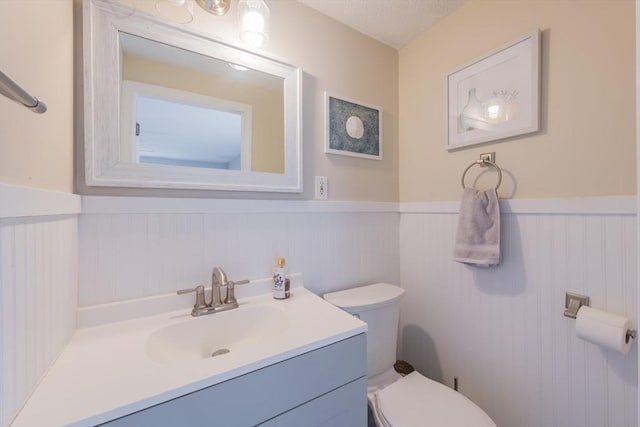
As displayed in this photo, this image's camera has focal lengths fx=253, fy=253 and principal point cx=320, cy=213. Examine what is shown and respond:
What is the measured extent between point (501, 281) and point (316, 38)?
4.64ft

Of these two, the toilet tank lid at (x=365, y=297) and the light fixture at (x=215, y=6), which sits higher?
the light fixture at (x=215, y=6)

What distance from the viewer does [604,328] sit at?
2.50ft

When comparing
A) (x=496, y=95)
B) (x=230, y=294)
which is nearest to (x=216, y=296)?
(x=230, y=294)

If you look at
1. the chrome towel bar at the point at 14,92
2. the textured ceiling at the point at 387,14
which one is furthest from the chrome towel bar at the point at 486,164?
the chrome towel bar at the point at 14,92

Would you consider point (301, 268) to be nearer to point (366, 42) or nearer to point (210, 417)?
point (210, 417)

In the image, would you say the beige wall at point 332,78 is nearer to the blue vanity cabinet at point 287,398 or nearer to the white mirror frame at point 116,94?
the white mirror frame at point 116,94

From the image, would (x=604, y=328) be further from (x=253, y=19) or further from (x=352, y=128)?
(x=253, y=19)

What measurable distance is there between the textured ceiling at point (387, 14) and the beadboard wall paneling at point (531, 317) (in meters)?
1.00

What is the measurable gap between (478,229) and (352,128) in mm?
776

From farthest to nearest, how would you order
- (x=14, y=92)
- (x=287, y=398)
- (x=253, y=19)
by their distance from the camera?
(x=253, y=19), (x=287, y=398), (x=14, y=92)

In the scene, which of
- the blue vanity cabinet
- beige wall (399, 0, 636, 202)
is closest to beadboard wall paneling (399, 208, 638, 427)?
beige wall (399, 0, 636, 202)

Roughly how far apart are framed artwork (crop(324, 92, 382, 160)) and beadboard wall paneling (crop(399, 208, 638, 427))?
49 cm

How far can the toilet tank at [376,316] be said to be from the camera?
3.64 feet

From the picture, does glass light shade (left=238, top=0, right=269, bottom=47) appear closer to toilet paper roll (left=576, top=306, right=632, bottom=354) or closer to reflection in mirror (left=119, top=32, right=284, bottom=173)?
reflection in mirror (left=119, top=32, right=284, bottom=173)
